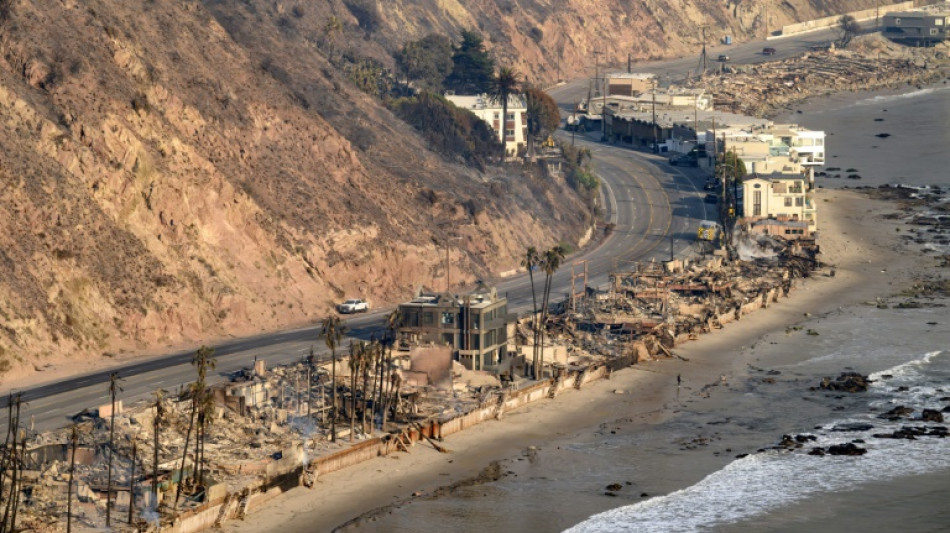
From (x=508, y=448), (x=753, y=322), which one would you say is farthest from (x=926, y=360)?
(x=508, y=448)

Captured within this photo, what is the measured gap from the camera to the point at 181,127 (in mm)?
152125

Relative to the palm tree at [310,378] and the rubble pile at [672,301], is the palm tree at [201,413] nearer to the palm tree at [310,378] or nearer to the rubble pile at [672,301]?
the palm tree at [310,378]

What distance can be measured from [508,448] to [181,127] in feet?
183

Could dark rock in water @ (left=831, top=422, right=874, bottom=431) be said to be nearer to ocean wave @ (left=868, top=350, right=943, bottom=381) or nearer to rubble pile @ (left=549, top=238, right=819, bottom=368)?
ocean wave @ (left=868, top=350, right=943, bottom=381)

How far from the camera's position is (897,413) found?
121000 mm

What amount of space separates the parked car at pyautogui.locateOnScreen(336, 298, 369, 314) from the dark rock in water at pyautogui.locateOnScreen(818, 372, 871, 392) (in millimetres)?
40402

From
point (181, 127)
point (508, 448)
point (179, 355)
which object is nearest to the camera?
point (508, 448)

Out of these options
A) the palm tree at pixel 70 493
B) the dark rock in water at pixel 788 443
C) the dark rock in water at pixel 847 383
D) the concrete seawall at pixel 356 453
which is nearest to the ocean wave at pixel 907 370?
the dark rock in water at pixel 847 383

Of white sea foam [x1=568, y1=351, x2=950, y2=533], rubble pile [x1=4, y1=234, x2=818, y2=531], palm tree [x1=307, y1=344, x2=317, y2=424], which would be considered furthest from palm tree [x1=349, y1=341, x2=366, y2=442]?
white sea foam [x1=568, y1=351, x2=950, y2=533]

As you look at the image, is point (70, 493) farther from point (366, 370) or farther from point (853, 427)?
point (853, 427)

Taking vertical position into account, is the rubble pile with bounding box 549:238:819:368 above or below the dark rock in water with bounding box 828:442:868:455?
above

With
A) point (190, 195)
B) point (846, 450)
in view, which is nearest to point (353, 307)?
point (190, 195)

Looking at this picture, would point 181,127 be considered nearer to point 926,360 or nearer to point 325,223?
point 325,223

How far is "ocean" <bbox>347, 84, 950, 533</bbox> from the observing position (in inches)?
3799
